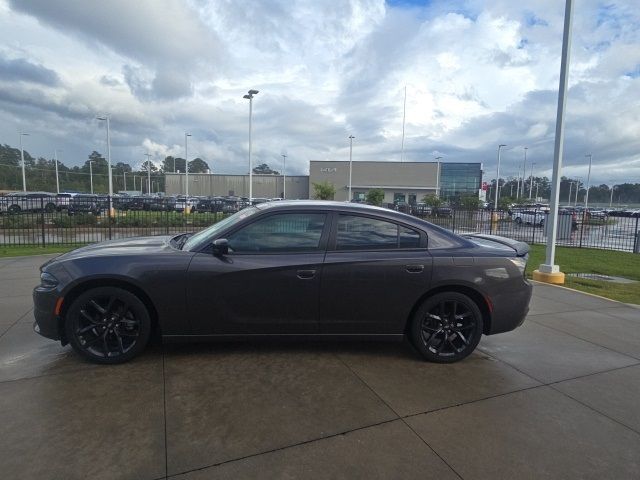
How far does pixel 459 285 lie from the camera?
395 cm

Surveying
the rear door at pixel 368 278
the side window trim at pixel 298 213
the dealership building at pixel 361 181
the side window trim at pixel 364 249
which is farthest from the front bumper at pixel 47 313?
the dealership building at pixel 361 181

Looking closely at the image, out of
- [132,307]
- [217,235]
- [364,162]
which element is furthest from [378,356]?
[364,162]

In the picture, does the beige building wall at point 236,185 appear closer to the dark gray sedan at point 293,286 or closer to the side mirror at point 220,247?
the dark gray sedan at point 293,286

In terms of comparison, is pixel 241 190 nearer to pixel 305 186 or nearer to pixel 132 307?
pixel 305 186

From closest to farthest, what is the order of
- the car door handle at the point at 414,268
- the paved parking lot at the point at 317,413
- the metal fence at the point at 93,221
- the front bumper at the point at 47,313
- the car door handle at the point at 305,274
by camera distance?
the paved parking lot at the point at 317,413 < the front bumper at the point at 47,313 < the car door handle at the point at 305,274 < the car door handle at the point at 414,268 < the metal fence at the point at 93,221

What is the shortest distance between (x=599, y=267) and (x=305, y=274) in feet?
33.5

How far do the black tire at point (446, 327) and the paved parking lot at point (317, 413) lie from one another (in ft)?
0.51

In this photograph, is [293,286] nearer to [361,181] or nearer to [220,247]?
[220,247]

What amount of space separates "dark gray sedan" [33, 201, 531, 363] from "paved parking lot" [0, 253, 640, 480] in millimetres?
300

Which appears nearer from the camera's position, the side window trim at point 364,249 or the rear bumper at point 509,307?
the side window trim at point 364,249

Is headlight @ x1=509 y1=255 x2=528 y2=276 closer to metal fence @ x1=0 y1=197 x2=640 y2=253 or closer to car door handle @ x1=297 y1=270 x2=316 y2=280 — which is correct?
car door handle @ x1=297 y1=270 x2=316 y2=280

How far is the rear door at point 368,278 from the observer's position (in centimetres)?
→ 379

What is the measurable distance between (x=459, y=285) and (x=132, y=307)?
303cm

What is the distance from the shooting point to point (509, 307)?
13.3ft
